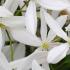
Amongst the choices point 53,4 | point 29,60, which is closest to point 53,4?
point 53,4

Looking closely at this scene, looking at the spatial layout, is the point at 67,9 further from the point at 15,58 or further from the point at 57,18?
the point at 15,58

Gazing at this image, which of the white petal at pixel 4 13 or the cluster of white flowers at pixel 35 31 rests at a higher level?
the white petal at pixel 4 13

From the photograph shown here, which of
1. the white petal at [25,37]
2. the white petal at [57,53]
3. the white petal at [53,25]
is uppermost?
the white petal at [53,25]

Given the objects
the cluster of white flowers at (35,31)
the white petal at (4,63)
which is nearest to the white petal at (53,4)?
the cluster of white flowers at (35,31)

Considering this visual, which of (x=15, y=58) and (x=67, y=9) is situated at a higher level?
(x=67, y=9)

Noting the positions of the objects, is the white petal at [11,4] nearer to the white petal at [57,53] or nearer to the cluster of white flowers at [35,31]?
the cluster of white flowers at [35,31]

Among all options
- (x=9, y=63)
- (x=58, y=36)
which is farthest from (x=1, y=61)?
(x=58, y=36)

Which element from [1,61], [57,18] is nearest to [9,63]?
[1,61]
